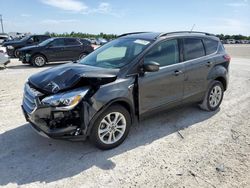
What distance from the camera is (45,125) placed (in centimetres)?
338

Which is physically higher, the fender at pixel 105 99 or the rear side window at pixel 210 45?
the rear side window at pixel 210 45

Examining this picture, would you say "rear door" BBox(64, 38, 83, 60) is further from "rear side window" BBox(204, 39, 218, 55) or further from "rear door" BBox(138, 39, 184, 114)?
"rear door" BBox(138, 39, 184, 114)

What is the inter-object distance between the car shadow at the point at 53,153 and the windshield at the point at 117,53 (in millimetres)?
1309

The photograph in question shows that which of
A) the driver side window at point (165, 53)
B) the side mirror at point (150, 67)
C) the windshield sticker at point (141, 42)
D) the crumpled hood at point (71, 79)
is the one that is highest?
the windshield sticker at point (141, 42)

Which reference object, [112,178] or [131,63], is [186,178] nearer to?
[112,178]

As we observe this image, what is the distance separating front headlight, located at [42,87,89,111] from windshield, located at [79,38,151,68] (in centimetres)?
97

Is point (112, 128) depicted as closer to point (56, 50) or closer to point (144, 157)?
point (144, 157)

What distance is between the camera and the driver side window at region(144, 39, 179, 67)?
164 inches

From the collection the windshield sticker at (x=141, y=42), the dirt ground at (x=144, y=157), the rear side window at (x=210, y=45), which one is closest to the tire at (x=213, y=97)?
the dirt ground at (x=144, y=157)

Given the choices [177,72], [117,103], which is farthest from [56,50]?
[117,103]

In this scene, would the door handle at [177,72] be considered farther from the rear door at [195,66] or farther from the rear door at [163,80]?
the rear door at [195,66]

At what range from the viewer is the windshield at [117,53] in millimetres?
4113

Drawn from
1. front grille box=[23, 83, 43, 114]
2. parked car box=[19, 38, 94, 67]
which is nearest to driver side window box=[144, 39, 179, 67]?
front grille box=[23, 83, 43, 114]

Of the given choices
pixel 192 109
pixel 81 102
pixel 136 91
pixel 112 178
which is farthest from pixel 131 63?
pixel 192 109
